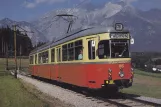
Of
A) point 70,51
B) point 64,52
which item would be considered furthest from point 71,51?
point 64,52

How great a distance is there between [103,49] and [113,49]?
1.58ft

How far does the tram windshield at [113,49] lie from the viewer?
18.2 m

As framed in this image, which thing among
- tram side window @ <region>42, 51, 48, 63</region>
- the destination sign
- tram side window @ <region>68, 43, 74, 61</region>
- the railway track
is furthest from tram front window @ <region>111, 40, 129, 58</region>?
tram side window @ <region>42, 51, 48, 63</region>

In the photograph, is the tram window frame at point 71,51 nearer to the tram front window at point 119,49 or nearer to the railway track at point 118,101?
the railway track at point 118,101

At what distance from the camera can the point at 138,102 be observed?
56.2 ft

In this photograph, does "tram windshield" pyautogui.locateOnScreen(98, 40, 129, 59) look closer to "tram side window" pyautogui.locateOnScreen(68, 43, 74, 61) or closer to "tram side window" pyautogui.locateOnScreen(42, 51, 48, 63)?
"tram side window" pyautogui.locateOnScreen(68, 43, 74, 61)

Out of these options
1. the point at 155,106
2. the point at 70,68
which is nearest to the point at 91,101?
the point at 155,106

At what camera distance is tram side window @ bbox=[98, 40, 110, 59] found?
18297 mm

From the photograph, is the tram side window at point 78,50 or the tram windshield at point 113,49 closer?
the tram windshield at point 113,49

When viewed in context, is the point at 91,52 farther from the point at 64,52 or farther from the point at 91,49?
the point at 64,52

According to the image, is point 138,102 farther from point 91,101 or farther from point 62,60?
point 62,60

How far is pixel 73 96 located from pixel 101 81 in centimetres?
234

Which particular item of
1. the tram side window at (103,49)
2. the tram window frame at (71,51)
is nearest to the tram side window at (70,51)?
the tram window frame at (71,51)

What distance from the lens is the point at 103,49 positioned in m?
18.4
